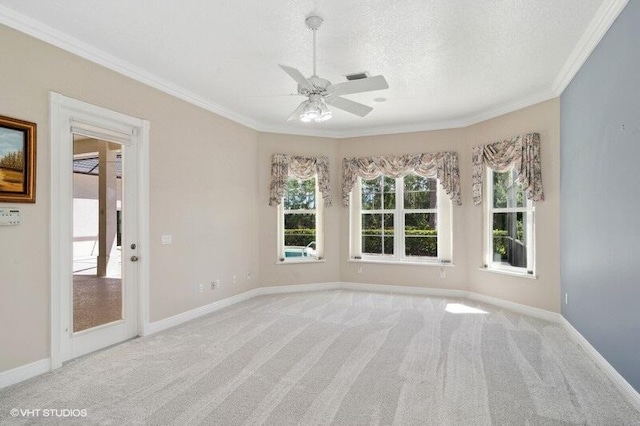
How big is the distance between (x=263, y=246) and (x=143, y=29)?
12.7 feet

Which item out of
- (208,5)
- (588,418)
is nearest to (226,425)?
(588,418)

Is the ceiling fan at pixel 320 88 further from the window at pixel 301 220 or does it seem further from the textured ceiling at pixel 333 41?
the window at pixel 301 220

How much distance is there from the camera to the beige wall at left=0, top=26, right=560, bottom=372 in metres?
2.96

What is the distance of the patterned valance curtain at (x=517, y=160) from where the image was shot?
470 cm

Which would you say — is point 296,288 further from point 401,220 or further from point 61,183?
point 61,183

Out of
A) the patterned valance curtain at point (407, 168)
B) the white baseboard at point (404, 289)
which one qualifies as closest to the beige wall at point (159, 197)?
the patterned valance curtain at point (407, 168)

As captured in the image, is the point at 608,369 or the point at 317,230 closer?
the point at 608,369

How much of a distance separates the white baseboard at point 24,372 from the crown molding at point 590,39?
5.45 m

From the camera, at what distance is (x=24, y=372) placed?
2.93 metres

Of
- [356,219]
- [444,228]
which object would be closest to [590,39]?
[444,228]

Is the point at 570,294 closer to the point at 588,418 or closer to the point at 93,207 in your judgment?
the point at 588,418

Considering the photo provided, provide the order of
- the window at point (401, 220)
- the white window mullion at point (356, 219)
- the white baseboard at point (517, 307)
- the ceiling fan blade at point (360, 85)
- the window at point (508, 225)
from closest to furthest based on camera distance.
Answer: the ceiling fan blade at point (360, 85)
the white baseboard at point (517, 307)
the window at point (508, 225)
the window at point (401, 220)
the white window mullion at point (356, 219)

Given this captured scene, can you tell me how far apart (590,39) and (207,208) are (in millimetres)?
4684

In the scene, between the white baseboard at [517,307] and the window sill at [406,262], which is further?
the window sill at [406,262]
